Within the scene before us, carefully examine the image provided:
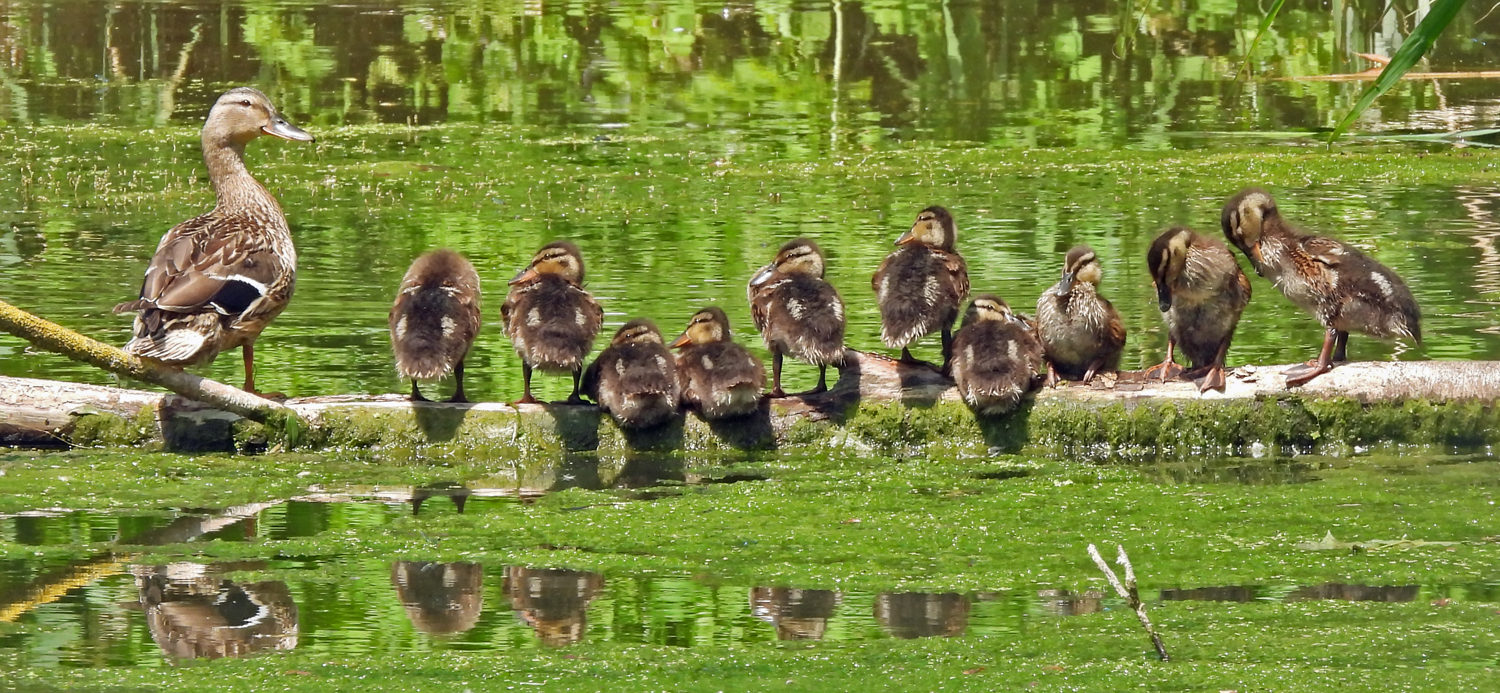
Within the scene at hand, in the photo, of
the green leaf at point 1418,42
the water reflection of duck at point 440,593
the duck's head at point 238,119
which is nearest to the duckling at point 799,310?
the water reflection of duck at point 440,593

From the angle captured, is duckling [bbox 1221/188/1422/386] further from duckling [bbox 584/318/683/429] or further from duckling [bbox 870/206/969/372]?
duckling [bbox 584/318/683/429]

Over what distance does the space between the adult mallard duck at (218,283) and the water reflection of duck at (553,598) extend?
195 centimetres

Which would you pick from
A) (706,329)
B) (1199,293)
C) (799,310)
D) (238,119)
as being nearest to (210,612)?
(706,329)

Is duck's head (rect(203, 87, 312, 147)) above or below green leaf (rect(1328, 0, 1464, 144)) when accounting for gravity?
below

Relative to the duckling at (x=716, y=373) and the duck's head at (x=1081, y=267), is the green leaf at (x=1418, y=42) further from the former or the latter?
the duck's head at (x=1081, y=267)

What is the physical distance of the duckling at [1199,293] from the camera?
260 inches

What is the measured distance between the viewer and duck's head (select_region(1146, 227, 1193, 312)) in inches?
259

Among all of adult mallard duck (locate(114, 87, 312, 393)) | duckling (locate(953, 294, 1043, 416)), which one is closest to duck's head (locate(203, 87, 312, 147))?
adult mallard duck (locate(114, 87, 312, 393))

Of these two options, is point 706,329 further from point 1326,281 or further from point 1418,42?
point 1418,42

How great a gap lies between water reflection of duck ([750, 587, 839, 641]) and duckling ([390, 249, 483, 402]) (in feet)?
6.78

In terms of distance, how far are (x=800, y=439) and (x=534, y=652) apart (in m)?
2.49

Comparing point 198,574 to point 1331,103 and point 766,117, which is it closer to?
point 766,117

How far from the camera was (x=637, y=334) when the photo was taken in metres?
6.69

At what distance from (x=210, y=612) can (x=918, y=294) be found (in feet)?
9.79
